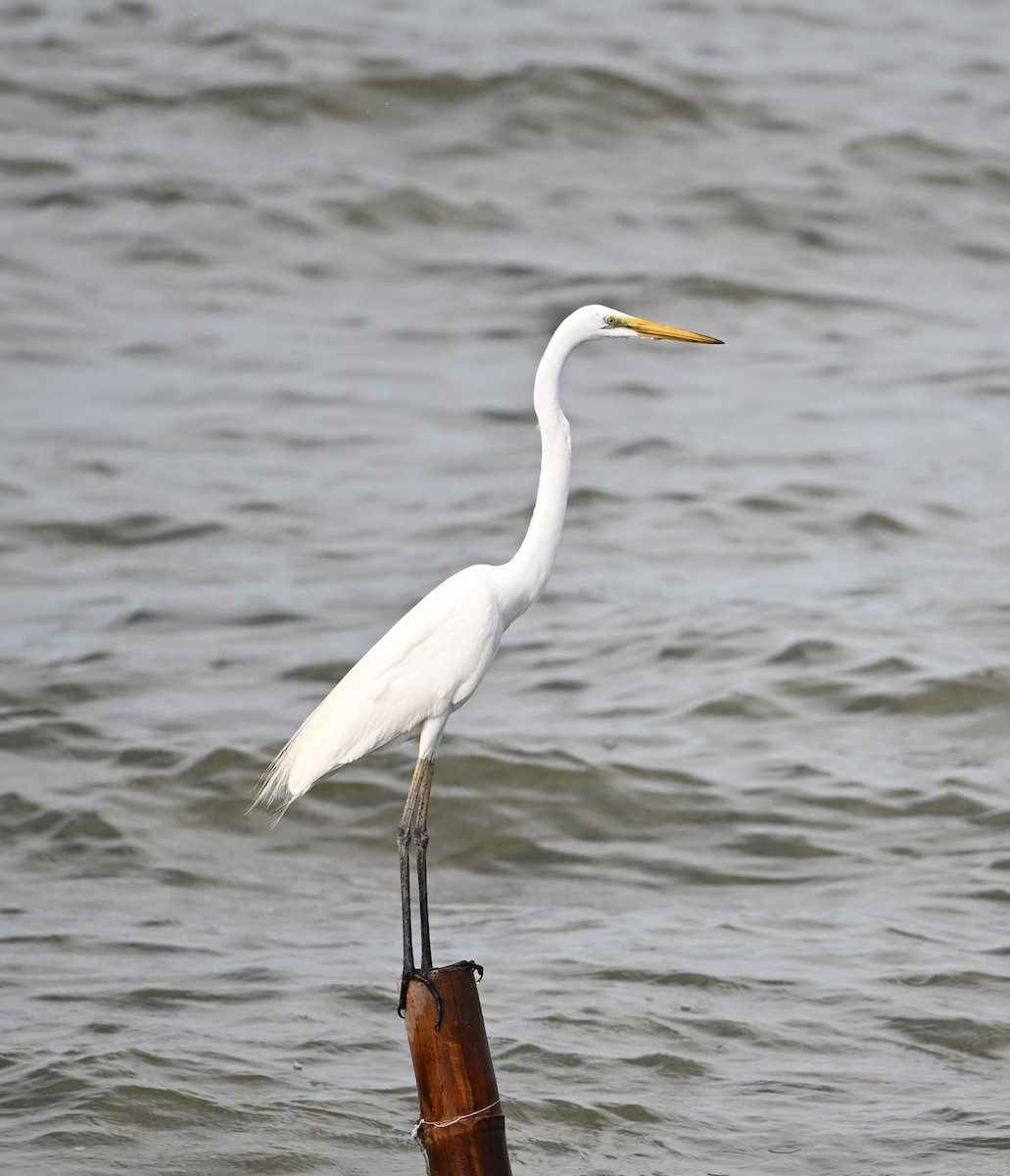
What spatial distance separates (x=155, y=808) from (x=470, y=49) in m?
10.3

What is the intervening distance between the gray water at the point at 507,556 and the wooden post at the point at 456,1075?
1.32m

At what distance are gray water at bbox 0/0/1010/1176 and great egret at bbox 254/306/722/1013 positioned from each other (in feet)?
4.71

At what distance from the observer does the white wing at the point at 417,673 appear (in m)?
4.21

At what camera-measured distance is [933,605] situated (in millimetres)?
9586

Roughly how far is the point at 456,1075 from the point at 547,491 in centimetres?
135

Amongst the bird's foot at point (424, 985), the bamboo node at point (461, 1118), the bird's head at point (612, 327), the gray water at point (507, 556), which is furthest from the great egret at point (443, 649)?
the gray water at point (507, 556)

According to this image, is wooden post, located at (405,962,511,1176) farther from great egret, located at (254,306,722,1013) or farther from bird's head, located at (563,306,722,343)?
bird's head, located at (563,306,722,343)

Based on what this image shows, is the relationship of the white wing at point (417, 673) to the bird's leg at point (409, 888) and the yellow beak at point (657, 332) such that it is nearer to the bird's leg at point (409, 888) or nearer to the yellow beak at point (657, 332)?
the bird's leg at point (409, 888)

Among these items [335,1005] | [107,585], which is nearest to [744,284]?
[107,585]

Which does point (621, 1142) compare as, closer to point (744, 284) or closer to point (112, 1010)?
point (112, 1010)

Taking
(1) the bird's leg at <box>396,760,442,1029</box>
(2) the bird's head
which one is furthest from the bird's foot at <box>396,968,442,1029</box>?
(2) the bird's head

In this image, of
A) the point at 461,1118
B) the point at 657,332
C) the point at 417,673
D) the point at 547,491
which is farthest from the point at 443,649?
the point at 461,1118

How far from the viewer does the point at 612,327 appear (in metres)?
4.17

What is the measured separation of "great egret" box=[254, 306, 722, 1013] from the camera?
4.17 meters
